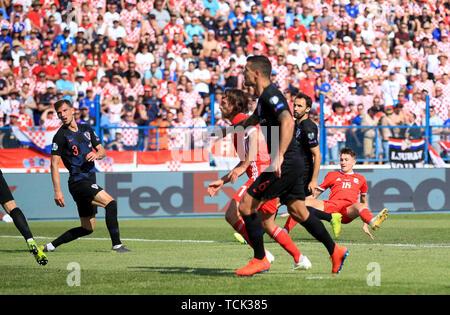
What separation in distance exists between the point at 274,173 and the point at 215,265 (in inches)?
85.1

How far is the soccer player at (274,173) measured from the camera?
26.3 ft

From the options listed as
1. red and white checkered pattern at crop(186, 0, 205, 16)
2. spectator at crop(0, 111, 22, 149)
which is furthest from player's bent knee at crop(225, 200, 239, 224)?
red and white checkered pattern at crop(186, 0, 205, 16)

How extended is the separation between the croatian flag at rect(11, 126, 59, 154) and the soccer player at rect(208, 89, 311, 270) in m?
9.83

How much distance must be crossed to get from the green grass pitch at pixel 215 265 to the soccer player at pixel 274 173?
32 cm

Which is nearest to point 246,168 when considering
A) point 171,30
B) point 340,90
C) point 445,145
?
point 445,145

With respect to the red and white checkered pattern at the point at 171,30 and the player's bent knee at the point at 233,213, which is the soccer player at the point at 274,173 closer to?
the player's bent knee at the point at 233,213

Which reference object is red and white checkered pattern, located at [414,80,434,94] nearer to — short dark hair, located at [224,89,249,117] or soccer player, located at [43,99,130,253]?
soccer player, located at [43,99,130,253]

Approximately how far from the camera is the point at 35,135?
18.2 metres

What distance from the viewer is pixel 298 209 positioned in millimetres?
8352

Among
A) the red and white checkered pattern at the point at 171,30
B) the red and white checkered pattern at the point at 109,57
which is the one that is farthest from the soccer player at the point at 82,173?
the red and white checkered pattern at the point at 171,30

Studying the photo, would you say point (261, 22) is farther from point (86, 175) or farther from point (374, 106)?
point (86, 175)

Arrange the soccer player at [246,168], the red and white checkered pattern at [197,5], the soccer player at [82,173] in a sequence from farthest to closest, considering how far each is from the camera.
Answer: the red and white checkered pattern at [197,5], the soccer player at [82,173], the soccer player at [246,168]
